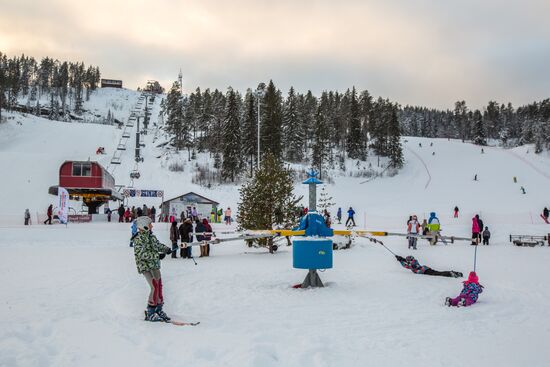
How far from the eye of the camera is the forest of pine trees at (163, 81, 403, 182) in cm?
6238

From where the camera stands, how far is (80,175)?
127 feet

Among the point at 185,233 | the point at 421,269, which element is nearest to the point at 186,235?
the point at 185,233

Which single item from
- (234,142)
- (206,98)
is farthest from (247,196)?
(206,98)

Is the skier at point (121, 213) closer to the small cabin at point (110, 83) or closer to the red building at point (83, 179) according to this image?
the red building at point (83, 179)

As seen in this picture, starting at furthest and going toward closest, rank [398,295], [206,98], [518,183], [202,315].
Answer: [206,98]
[518,183]
[398,295]
[202,315]

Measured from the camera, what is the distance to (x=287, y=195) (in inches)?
798

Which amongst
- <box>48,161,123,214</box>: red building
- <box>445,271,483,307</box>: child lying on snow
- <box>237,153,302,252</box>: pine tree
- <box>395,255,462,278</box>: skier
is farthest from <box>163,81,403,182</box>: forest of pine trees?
<box>445,271,483,307</box>: child lying on snow

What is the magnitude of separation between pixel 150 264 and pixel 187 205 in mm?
29233

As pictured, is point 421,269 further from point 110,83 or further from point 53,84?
point 110,83

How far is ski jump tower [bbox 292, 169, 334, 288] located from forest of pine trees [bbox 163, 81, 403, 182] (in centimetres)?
4755

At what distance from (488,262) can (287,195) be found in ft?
26.5

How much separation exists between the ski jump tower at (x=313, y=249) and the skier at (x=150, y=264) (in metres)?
3.77

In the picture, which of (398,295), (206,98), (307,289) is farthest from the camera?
(206,98)

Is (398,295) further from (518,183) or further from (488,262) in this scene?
(518,183)
